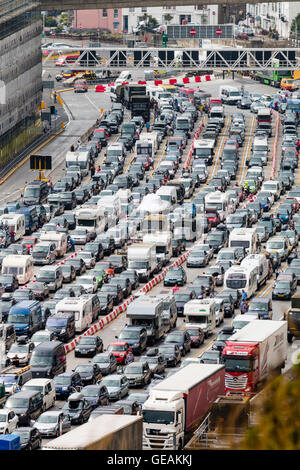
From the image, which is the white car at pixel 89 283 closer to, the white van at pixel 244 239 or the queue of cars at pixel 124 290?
the queue of cars at pixel 124 290

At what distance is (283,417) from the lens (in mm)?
21609

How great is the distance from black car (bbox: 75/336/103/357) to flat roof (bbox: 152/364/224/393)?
518 inches

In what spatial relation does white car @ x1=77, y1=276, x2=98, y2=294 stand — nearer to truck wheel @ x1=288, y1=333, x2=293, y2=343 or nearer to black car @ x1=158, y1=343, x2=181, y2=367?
black car @ x1=158, y1=343, x2=181, y2=367

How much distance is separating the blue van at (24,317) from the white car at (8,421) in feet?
52.9

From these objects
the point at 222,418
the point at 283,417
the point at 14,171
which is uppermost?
the point at 283,417

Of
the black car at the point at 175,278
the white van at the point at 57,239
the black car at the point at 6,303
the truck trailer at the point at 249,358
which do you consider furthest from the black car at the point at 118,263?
the truck trailer at the point at 249,358

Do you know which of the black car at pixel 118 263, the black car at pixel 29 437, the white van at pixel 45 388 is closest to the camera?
the black car at pixel 29 437

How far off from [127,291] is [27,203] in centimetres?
2662

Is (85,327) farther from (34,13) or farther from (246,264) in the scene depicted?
(34,13)

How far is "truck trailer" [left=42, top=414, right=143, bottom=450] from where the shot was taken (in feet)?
120

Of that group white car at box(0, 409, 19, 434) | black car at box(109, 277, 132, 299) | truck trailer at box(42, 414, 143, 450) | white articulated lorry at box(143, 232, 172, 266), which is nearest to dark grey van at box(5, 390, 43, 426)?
white car at box(0, 409, 19, 434)

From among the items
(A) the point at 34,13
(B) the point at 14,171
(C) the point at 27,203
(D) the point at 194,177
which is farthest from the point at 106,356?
(A) the point at 34,13

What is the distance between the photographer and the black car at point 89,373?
60781 mm

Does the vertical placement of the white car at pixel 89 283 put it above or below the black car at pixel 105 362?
below
